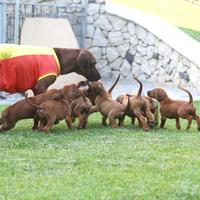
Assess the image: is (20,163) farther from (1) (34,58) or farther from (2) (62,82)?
(2) (62,82)

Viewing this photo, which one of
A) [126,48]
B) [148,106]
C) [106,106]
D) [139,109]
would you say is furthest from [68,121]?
[126,48]

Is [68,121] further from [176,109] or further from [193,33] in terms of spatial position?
[193,33]

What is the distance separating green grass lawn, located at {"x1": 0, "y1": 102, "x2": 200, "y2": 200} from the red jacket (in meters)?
0.65

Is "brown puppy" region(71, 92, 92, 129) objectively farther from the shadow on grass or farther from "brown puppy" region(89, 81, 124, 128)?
the shadow on grass

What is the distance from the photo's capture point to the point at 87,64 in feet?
35.1

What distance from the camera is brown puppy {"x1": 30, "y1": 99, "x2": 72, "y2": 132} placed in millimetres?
9133

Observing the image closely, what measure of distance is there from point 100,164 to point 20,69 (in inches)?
124

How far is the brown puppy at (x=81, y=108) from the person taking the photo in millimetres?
9680

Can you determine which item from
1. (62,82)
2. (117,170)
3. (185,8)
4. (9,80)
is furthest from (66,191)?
(185,8)

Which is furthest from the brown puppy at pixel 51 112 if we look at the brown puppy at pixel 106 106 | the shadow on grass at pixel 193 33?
the shadow on grass at pixel 193 33

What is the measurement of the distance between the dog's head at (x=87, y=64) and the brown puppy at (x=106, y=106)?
72cm

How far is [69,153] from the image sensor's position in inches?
303

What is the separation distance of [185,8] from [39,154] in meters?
15.9

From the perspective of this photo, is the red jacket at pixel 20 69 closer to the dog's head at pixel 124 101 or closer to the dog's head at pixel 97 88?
the dog's head at pixel 97 88
